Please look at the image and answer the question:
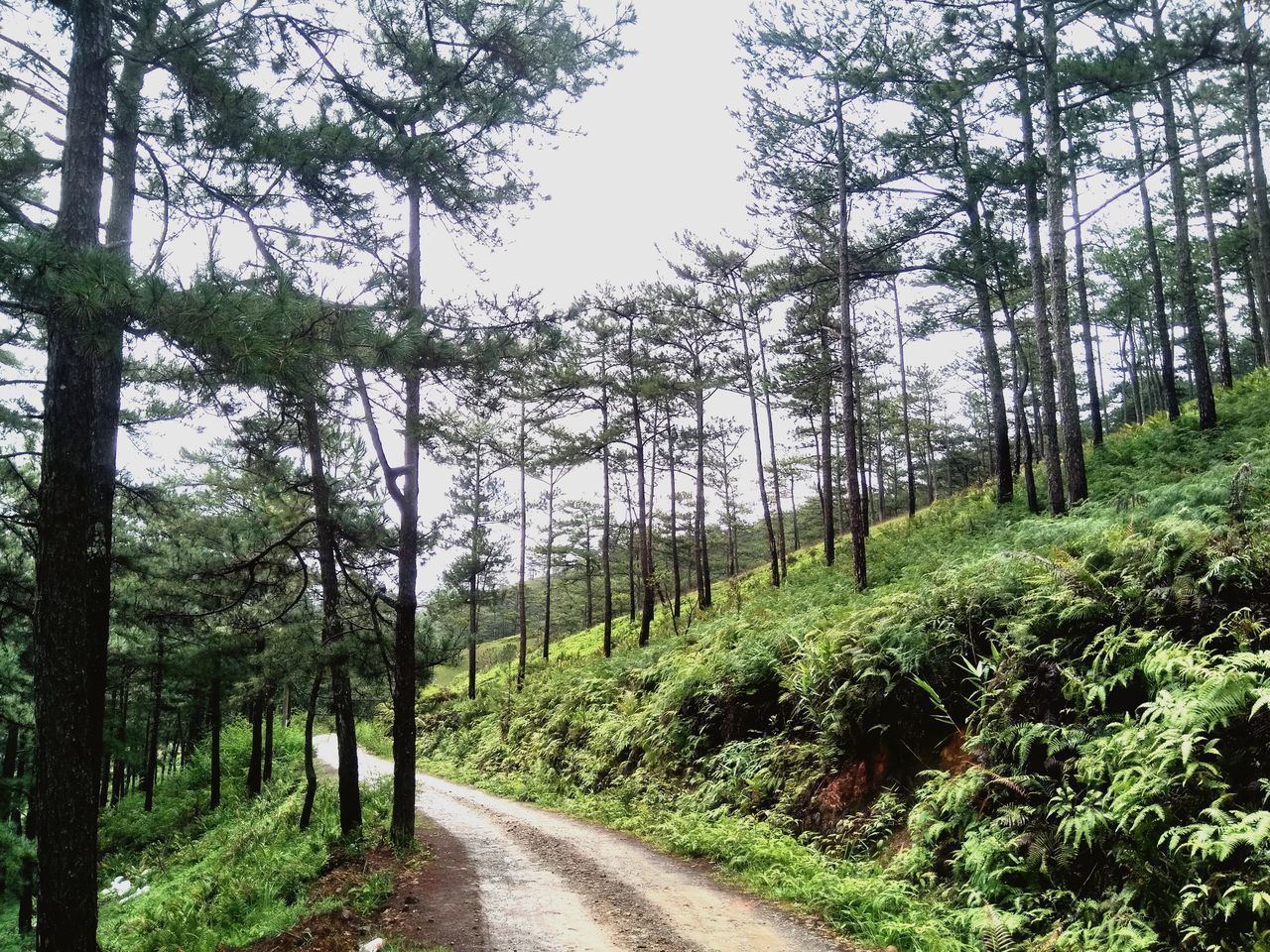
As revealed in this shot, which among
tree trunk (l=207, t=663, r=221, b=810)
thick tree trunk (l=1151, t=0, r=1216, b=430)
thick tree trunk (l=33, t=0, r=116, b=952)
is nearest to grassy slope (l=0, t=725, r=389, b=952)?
tree trunk (l=207, t=663, r=221, b=810)

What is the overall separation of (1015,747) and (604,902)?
166 inches

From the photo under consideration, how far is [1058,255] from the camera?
13.9 metres

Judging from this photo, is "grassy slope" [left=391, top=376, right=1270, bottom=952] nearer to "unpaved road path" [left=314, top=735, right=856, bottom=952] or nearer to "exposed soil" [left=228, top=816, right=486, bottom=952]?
"unpaved road path" [left=314, top=735, right=856, bottom=952]

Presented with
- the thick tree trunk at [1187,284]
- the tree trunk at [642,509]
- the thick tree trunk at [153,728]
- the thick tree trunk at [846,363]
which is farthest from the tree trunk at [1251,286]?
the thick tree trunk at [153,728]

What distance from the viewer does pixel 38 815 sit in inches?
185

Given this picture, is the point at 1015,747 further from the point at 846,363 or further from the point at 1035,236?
the point at 1035,236

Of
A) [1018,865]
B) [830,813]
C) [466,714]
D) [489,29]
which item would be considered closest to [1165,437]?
[830,813]

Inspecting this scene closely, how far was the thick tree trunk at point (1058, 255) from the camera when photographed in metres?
13.6

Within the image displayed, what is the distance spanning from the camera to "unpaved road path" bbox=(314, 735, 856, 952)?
19.5 ft

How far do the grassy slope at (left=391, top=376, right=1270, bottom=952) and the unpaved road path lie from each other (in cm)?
52

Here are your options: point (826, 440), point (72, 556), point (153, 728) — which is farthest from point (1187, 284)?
point (153, 728)

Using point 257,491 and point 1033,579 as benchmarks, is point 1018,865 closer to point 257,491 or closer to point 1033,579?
point 1033,579

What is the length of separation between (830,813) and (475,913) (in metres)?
3.97

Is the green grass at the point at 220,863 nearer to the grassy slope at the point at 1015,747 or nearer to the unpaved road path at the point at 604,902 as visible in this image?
the unpaved road path at the point at 604,902
